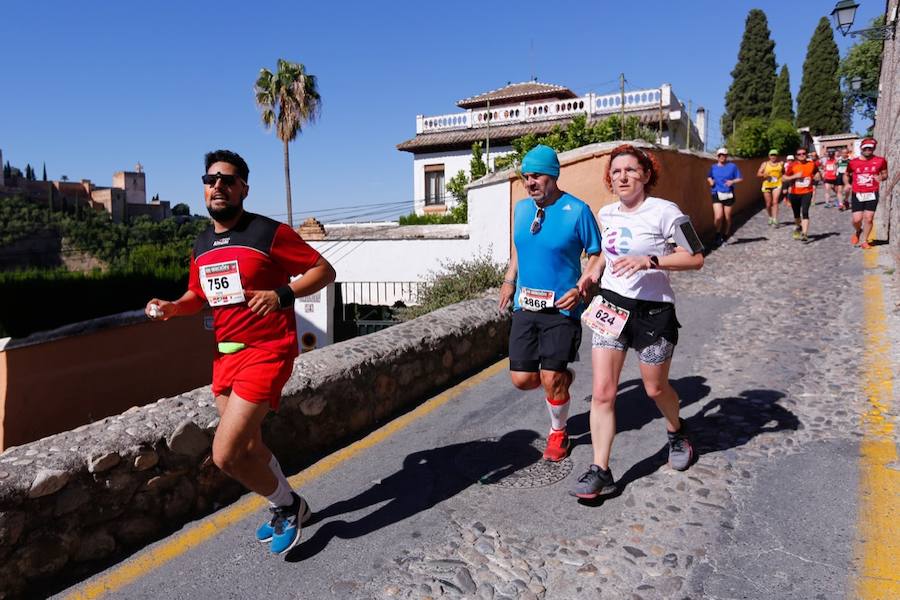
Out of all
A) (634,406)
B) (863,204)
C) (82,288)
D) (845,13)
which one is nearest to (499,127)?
(845,13)

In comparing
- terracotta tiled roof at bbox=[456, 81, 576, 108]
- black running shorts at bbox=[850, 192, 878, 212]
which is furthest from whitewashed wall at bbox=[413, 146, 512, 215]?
black running shorts at bbox=[850, 192, 878, 212]

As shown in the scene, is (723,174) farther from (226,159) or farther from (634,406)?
(226,159)

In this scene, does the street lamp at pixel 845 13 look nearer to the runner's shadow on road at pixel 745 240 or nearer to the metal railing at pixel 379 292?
the runner's shadow on road at pixel 745 240

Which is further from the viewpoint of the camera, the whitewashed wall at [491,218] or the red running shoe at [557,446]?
the whitewashed wall at [491,218]

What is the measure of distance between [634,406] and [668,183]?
30.8 ft

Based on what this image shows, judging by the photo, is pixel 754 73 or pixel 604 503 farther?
pixel 754 73

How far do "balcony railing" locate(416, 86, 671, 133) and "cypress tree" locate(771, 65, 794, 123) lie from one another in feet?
80.0

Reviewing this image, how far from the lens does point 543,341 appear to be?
400cm

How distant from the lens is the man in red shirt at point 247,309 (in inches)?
114

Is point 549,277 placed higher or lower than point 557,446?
higher

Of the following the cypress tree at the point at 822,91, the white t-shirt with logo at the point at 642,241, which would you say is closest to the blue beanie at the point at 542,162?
the white t-shirt with logo at the point at 642,241

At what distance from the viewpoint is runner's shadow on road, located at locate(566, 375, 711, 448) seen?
457cm

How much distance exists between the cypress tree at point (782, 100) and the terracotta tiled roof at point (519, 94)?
19.4 metres

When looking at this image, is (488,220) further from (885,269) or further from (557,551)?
(557,551)
